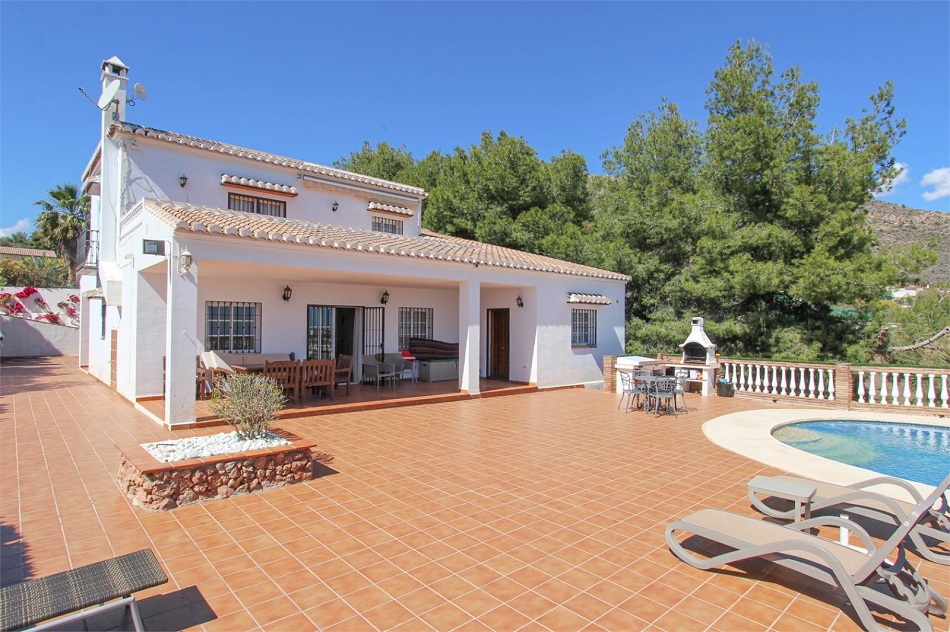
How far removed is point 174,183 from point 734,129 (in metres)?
18.4

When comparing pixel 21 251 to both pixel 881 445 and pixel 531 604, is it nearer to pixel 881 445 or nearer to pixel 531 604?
pixel 531 604

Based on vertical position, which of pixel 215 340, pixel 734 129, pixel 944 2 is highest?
pixel 944 2

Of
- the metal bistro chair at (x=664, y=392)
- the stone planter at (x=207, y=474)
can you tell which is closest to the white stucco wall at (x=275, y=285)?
the stone planter at (x=207, y=474)

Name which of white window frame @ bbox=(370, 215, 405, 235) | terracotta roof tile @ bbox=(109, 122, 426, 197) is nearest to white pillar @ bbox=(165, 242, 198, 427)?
terracotta roof tile @ bbox=(109, 122, 426, 197)

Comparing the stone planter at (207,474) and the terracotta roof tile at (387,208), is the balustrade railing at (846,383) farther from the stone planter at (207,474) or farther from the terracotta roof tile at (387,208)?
the stone planter at (207,474)

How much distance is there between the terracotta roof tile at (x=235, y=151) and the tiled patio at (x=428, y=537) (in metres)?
8.74

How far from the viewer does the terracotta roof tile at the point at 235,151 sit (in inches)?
558

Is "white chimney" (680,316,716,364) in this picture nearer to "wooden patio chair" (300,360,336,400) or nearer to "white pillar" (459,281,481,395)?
"white pillar" (459,281,481,395)

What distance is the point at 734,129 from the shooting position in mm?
17859

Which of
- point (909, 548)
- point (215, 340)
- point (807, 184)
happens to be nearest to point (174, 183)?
point (215, 340)

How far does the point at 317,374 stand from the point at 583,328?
9125 mm

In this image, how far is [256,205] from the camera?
16438mm

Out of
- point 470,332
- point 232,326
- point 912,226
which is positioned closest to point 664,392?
point 470,332

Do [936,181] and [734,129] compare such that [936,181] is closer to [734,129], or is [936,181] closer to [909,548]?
[734,129]
